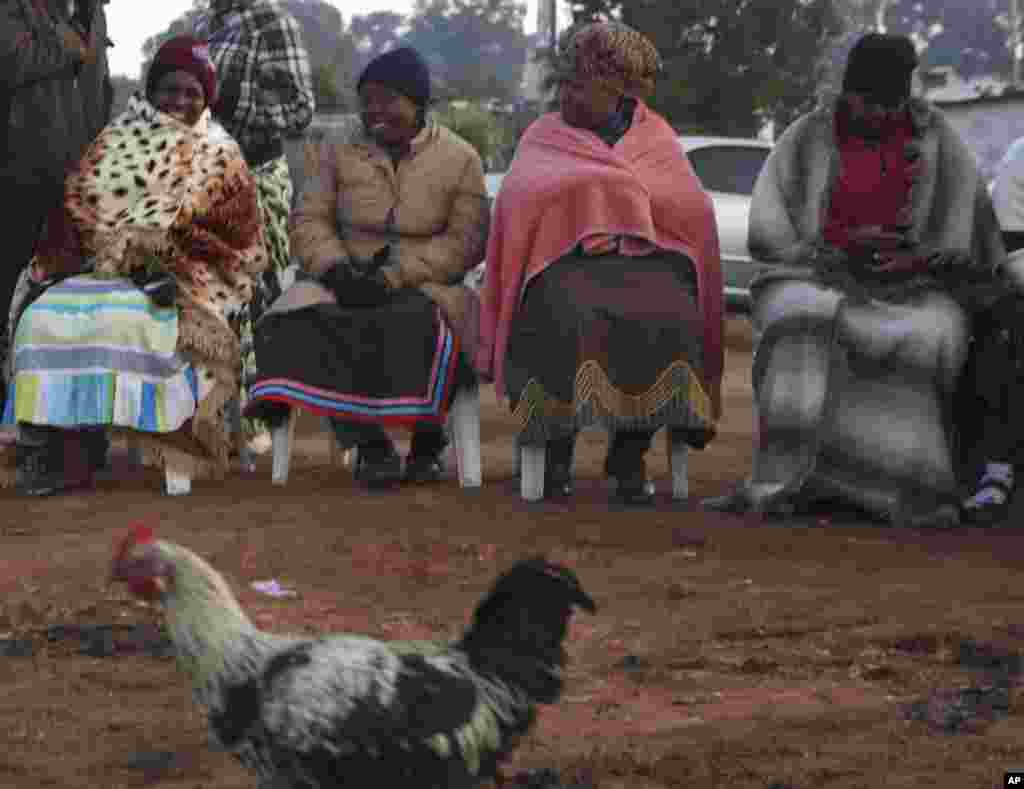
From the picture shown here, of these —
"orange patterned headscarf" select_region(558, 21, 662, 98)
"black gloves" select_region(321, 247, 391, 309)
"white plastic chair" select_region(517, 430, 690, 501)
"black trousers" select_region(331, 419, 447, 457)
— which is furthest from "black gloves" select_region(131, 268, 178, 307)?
"orange patterned headscarf" select_region(558, 21, 662, 98)

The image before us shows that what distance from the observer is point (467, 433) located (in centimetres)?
1023

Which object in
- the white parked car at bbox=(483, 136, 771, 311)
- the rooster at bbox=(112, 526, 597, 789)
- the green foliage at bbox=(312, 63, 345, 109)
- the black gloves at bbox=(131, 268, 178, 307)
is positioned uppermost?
the rooster at bbox=(112, 526, 597, 789)

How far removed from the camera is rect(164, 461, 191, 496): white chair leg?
397 inches

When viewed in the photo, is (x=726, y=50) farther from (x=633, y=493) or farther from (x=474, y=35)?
(x=474, y=35)

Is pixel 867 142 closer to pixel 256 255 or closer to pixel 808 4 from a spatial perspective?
pixel 256 255

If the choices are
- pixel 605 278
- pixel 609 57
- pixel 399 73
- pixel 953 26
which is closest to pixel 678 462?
pixel 605 278

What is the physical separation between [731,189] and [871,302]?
1026 centimetres

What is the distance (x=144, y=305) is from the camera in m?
10.0

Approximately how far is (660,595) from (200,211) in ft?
11.0

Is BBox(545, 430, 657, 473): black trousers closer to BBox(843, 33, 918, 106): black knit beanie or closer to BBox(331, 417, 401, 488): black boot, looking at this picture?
BBox(331, 417, 401, 488): black boot

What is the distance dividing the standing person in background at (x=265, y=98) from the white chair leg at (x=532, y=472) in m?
2.06

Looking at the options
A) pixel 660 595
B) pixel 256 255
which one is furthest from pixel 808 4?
pixel 660 595

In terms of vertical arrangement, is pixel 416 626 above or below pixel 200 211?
below

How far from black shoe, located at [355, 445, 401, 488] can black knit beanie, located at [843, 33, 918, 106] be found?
2481 mm
